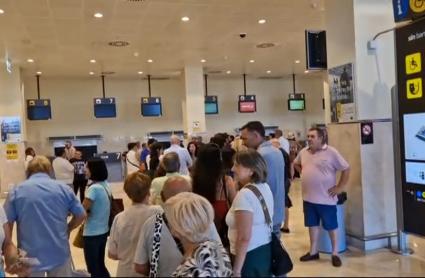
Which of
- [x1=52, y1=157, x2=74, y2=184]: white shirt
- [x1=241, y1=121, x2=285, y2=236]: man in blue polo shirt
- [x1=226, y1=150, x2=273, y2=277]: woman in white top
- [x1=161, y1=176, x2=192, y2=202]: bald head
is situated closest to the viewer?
[x1=226, y1=150, x2=273, y2=277]: woman in white top

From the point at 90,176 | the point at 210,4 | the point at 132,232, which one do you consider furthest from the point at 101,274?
the point at 210,4

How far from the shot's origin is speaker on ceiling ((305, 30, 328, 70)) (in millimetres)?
5836

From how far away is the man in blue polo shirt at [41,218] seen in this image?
276cm

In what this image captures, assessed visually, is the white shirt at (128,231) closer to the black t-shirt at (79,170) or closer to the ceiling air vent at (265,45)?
the black t-shirt at (79,170)

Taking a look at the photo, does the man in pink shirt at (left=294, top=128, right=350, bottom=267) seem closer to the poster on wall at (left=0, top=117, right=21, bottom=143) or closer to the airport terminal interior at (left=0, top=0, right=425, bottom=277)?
the airport terminal interior at (left=0, top=0, right=425, bottom=277)

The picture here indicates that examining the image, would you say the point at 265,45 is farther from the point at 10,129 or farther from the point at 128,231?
the point at 128,231

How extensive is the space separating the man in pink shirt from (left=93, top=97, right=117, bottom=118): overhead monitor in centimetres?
1075

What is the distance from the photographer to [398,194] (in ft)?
15.7

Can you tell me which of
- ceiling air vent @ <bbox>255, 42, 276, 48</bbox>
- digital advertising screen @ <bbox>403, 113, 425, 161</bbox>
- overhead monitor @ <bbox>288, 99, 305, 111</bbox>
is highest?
ceiling air vent @ <bbox>255, 42, 276, 48</bbox>

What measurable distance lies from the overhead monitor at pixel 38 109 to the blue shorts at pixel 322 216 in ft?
37.2

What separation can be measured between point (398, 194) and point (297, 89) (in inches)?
538

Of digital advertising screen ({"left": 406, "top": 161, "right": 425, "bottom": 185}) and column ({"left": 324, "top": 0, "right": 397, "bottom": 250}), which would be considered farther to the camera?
column ({"left": 324, "top": 0, "right": 397, "bottom": 250})

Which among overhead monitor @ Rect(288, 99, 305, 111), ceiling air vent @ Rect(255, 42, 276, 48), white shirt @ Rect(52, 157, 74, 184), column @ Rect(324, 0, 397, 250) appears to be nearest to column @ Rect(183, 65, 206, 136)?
ceiling air vent @ Rect(255, 42, 276, 48)

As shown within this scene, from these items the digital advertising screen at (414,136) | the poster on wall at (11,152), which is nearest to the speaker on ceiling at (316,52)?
the digital advertising screen at (414,136)
